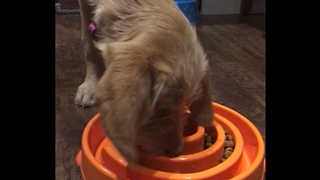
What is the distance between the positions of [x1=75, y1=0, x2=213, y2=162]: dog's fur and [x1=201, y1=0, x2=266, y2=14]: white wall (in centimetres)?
293

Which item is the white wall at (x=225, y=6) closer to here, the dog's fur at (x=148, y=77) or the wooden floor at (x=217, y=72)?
the wooden floor at (x=217, y=72)

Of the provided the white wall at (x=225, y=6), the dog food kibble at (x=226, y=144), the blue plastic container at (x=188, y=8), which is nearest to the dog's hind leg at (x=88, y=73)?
the dog food kibble at (x=226, y=144)

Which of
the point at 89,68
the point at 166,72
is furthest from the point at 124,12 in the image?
the point at 89,68

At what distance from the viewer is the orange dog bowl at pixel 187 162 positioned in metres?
1.36

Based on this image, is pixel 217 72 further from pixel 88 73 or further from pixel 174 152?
pixel 174 152

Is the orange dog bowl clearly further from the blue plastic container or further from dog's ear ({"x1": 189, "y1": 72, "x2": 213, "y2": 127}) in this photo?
the blue plastic container

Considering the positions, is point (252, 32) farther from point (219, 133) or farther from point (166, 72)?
point (166, 72)

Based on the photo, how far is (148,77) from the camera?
1.23 m

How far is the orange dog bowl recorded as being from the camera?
4.47 ft

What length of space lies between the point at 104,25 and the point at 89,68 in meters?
0.85

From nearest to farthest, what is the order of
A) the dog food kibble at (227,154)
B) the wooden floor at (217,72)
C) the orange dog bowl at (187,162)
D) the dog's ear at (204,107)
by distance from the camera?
the orange dog bowl at (187,162) → the dog's ear at (204,107) → the dog food kibble at (227,154) → the wooden floor at (217,72)

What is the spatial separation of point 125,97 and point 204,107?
448 millimetres

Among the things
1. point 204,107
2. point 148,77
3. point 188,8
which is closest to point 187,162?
point 204,107

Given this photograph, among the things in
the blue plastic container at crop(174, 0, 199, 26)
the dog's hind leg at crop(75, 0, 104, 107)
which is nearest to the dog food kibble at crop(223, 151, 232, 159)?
the dog's hind leg at crop(75, 0, 104, 107)
